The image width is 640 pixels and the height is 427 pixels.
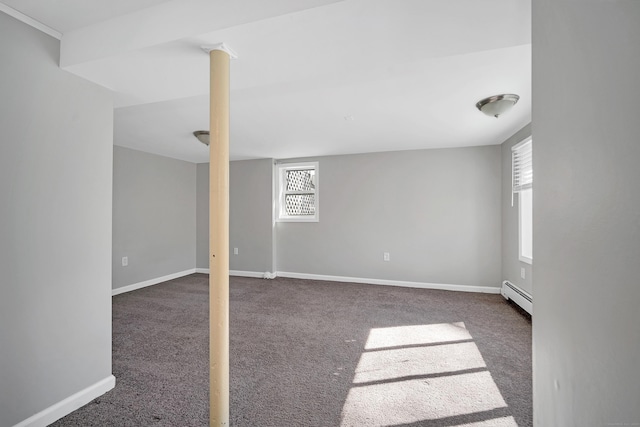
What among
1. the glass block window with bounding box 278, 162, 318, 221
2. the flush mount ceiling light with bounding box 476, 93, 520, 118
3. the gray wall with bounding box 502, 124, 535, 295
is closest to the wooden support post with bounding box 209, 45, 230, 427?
the flush mount ceiling light with bounding box 476, 93, 520, 118

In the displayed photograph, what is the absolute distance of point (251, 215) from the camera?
5.41 m

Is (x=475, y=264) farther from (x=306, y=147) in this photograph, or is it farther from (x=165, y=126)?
(x=165, y=126)

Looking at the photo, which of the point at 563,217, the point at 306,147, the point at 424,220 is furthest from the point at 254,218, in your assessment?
the point at 563,217

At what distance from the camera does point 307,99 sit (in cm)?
257

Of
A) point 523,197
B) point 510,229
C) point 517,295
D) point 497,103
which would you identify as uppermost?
point 497,103

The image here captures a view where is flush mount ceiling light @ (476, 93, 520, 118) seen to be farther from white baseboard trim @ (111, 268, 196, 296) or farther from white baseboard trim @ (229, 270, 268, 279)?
white baseboard trim @ (111, 268, 196, 296)

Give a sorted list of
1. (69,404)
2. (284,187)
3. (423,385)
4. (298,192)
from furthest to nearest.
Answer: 1. (284,187)
2. (298,192)
3. (423,385)
4. (69,404)

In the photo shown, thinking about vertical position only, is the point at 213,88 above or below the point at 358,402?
above

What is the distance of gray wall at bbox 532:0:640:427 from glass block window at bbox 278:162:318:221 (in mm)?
4400

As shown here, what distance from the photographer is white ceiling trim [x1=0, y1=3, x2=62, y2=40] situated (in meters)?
1.48

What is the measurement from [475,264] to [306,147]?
3029 millimetres

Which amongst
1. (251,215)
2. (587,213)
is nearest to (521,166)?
(587,213)

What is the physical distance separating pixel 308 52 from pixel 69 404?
241 cm

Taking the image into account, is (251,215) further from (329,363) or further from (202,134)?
(329,363)
